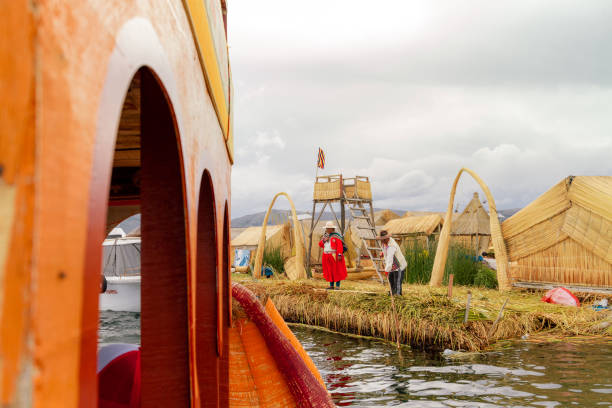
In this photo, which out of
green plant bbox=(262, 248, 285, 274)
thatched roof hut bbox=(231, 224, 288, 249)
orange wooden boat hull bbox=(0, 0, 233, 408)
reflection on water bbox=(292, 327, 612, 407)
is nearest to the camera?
orange wooden boat hull bbox=(0, 0, 233, 408)

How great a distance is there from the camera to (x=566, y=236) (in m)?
10.5

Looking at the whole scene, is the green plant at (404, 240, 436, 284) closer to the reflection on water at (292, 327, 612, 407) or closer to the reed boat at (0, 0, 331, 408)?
the reflection on water at (292, 327, 612, 407)

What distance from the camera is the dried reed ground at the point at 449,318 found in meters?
7.60

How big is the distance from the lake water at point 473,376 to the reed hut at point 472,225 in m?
13.2

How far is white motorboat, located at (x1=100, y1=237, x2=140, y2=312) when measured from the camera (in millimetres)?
15648

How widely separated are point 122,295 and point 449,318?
12.3 m

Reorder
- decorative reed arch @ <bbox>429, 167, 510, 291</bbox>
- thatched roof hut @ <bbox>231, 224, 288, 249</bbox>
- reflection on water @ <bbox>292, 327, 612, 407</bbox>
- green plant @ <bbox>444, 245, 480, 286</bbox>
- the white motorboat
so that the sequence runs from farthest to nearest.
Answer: thatched roof hut @ <bbox>231, 224, 288, 249</bbox>, the white motorboat, green plant @ <bbox>444, 245, 480, 286</bbox>, decorative reed arch @ <bbox>429, 167, 510, 291</bbox>, reflection on water @ <bbox>292, 327, 612, 407</bbox>

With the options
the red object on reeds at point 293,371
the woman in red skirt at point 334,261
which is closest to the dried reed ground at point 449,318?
the woman in red skirt at point 334,261

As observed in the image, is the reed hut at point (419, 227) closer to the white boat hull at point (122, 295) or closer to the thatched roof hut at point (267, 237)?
the thatched roof hut at point (267, 237)

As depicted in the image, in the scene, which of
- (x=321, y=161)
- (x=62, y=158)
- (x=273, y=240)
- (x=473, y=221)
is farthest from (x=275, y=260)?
(x=62, y=158)

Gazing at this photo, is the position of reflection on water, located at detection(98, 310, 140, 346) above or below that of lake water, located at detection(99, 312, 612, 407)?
below

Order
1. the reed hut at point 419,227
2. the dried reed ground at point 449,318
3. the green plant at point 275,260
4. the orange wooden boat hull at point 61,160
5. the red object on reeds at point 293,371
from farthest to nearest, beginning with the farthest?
the reed hut at point 419,227, the green plant at point 275,260, the dried reed ground at point 449,318, the red object on reeds at point 293,371, the orange wooden boat hull at point 61,160

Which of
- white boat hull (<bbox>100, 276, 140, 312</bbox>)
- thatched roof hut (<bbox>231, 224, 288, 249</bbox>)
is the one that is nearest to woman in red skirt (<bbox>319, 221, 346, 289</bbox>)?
white boat hull (<bbox>100, 276, 140, 312</bbox>)

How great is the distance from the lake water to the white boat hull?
381 inches
